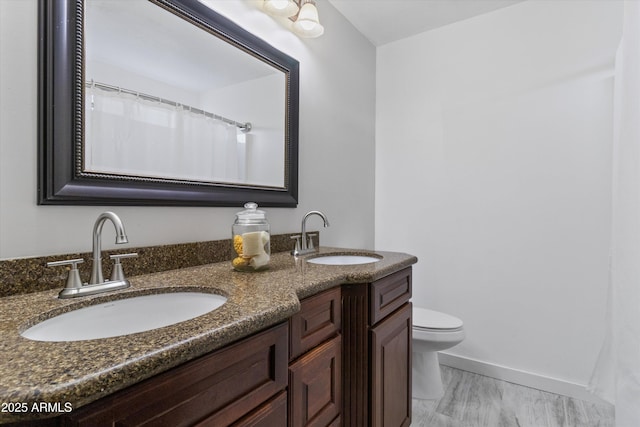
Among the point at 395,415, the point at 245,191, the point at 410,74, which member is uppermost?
the point at 410,74

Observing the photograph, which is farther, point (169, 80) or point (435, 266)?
point (435, 266)

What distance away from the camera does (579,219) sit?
187 centimetres

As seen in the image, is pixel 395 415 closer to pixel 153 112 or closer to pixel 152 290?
pixel 152 290

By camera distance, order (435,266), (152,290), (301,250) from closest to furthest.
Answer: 1. (152,290)
2. (301,250)
3. (435,266)

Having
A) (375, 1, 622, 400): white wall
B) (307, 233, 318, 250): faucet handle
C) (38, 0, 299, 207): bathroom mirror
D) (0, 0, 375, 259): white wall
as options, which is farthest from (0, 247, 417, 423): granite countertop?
(375, 1, 622, 400): white wall

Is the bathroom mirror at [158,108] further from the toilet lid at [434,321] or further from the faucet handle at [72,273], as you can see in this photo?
the toilet lid at [434,321]

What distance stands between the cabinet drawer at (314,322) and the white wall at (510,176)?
144 centimetres

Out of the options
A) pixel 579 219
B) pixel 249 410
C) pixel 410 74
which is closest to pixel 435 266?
pixel 579 219

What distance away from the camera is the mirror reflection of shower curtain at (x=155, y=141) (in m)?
0.96

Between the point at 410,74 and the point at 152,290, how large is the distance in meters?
2.30

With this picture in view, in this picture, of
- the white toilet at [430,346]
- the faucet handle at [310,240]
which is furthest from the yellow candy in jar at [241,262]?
the white toilet at [430,346]

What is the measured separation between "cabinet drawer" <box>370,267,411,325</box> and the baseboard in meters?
1.08

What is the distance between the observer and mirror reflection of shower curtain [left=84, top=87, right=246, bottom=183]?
96cm

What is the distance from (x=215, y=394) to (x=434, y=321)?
1.55 m
